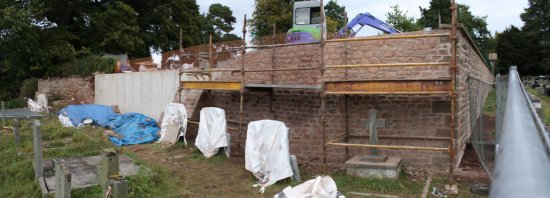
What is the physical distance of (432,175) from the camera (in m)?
8.05

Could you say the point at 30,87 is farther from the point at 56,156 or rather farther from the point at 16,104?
the point at 56,156

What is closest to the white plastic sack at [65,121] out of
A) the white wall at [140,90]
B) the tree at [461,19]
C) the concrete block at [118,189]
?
the white wall at [140,90]

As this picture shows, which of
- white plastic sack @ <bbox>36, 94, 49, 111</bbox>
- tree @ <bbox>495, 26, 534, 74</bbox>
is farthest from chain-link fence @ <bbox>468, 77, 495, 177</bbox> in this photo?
tree @ <bbox>495, 26, 534, 74</bbox>

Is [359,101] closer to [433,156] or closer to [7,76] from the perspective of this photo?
[433,156]

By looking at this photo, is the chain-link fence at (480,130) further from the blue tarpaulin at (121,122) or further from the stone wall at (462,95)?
the blue tarpaulin at (121,122)

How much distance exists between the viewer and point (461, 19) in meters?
49.5

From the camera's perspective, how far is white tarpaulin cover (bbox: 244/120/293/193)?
782 centimetres

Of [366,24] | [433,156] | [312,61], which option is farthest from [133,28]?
[433,156]

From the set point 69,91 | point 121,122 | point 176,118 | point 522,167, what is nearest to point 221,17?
point 69,91

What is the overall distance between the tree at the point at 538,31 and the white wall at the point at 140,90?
39255 mm

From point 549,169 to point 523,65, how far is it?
5191 centimetres

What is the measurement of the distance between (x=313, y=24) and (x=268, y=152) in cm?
909

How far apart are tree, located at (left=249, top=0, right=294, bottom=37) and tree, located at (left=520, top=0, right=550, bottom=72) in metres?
25.2

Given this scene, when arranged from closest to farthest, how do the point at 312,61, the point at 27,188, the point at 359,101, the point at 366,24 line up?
the point at 27,188 → the point at 359,101 → the point at 312,61 → the point at 366,24
